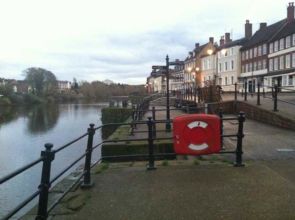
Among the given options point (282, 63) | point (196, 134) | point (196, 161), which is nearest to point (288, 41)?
point (282, 63)

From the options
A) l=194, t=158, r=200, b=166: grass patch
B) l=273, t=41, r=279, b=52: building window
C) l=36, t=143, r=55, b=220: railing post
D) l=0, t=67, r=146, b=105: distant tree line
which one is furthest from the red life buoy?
l=0, t=67, r=146, b=105: distant tree line

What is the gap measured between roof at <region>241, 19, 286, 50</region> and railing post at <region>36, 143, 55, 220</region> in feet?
197

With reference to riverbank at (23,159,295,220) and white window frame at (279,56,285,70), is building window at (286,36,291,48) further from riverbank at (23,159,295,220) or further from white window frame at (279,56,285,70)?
riverbank at (23,159,295,220)

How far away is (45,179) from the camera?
450cm

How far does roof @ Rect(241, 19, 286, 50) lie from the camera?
6080 cm

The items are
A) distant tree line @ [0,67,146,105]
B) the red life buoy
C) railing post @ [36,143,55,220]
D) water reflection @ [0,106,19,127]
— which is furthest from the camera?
distant tree line @ [0,67,146,105]

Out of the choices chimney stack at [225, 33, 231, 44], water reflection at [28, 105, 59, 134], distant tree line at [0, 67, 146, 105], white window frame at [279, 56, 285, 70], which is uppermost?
chimney stack at [225, 33, 231, 44]

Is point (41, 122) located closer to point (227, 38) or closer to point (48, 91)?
point (227, 38)

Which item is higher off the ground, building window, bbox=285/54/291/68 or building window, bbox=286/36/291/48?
building window, bbox=286/36/291/48

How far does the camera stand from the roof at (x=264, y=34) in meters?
60.8

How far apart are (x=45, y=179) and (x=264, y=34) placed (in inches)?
2571

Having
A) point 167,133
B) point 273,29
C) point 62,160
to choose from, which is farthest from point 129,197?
point 273,29

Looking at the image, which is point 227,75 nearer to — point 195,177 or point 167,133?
point 167,133

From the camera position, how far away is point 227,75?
7719 cm
